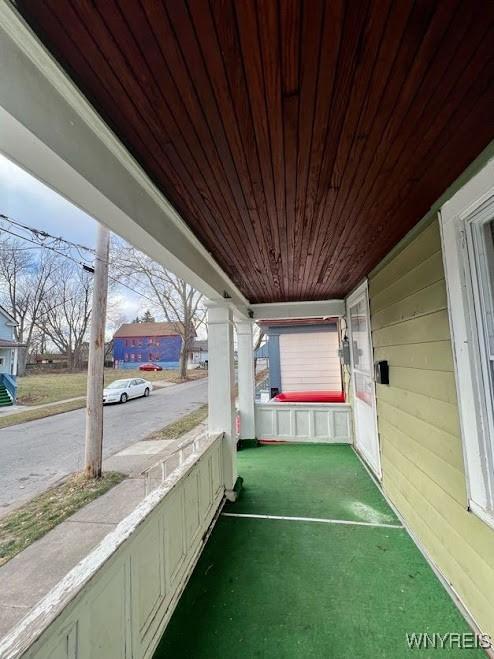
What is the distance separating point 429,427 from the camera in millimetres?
2174

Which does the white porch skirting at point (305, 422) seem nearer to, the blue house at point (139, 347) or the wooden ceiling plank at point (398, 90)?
the blue house at point (139, 347)

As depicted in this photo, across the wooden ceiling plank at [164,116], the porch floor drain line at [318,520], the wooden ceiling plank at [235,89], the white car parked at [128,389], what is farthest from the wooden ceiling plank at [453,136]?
the porch floor drain line at [318,520]

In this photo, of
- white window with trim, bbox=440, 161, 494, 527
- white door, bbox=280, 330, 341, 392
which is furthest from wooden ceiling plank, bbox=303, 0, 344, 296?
white door, bbox=280, 330, 341, 392

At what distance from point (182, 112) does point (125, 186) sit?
44 centimetres

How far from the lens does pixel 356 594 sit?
195cm

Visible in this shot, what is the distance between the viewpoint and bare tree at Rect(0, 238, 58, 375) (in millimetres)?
1124

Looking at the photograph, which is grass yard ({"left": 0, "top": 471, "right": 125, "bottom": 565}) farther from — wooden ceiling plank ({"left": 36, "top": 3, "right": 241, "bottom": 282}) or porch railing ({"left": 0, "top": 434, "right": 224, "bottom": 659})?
wooden ceiling plank ({"left": 36, "top": 3, "right": 241, "bottom": 282})

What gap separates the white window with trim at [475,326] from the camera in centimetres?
155

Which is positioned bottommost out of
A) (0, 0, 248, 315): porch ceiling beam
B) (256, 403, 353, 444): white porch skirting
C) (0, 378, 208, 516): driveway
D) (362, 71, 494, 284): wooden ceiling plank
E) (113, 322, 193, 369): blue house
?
(256, 403, 353, 444): white porch skirting

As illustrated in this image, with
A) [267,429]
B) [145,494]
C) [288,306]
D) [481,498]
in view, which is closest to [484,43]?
[481,498]

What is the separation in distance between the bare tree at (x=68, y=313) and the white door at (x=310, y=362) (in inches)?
210

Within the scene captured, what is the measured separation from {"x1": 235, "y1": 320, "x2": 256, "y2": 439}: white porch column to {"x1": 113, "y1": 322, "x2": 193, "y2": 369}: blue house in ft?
7.63

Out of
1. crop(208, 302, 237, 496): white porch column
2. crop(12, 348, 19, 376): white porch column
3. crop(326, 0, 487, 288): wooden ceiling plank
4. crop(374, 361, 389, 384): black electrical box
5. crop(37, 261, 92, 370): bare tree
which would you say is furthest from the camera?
crop(208, 302, 237, 496): white porch column

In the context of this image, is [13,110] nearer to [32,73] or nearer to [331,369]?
[32,73]
